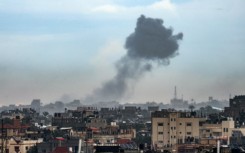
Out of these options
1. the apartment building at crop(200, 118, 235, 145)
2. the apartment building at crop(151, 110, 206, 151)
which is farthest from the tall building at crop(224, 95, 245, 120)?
the apartment building at crop(151, 110, 206, 151)

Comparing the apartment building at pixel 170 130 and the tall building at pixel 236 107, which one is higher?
the tall building at pixel 236 107

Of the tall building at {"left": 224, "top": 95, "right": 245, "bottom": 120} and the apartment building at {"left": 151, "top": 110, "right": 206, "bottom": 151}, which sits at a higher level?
the tall building at {"left": 224, "top": 95, "right": 245, "bottom": 120}

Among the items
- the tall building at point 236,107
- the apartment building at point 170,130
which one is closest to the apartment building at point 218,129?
the apartment building at point 170,130

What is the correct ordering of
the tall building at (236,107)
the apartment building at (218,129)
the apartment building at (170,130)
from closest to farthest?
1. the apartment building at (170,130)
2. the apartment building at (218,129)
3. the tall building at (236,107)

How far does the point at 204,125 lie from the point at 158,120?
11.9 metres

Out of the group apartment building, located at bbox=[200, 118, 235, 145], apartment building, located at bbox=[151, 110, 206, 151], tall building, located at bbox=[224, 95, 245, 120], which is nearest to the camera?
apartment building, located at bbox=[151, 110, 206, 151]

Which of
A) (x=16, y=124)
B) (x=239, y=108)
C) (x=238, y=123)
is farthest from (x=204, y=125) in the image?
(x=239, y=108)

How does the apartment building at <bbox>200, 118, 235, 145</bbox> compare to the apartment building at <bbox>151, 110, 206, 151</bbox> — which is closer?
the apartment building at <bbox>151, 110, 206, 151</bbox>

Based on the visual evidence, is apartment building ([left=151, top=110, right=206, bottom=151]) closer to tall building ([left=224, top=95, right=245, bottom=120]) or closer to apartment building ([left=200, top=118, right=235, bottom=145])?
apartment building ([left=200, top=118, right=235, bottom=145])

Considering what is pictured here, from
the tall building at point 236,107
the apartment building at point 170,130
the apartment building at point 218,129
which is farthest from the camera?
the tall building at point 236,107

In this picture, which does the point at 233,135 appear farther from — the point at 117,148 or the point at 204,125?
the point at 117,148

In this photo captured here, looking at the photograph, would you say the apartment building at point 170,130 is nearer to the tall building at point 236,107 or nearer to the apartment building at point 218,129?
the apartment building at point 218,129

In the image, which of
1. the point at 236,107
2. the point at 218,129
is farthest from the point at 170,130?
the point at 236,107

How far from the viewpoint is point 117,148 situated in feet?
289
